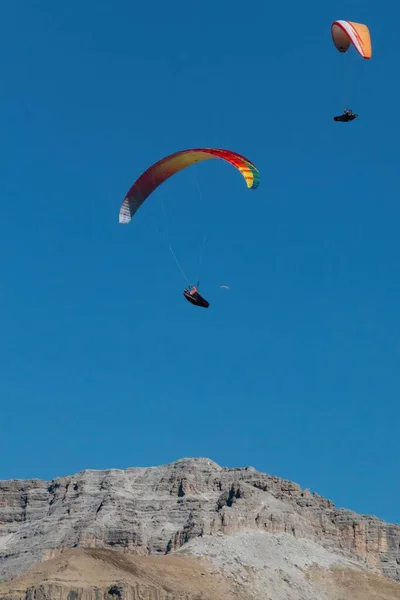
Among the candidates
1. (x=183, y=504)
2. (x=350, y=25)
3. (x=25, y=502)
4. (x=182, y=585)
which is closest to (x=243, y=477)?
(x=183, y=504)

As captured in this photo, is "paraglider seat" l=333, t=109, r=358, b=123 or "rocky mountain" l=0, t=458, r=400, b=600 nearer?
"paraglider seat" l=333, t=109, r=358, b=123

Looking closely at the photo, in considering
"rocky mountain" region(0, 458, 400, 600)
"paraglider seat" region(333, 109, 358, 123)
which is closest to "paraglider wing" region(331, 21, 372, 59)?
"paraglider seat" region(333, 109, 358, 123)

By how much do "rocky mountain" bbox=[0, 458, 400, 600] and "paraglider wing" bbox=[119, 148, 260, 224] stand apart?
125 feet

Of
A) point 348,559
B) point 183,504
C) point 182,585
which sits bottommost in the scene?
point 182,585

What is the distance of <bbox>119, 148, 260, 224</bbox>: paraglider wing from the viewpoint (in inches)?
3487

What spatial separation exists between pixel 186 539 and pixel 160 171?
65.0 metres

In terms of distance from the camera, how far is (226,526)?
14450 centimetres

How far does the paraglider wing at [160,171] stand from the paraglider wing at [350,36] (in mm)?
12942

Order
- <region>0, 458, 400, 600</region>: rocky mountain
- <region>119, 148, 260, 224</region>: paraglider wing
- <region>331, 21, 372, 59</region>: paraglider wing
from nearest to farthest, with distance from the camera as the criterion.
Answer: <region>331, 21, 372, 59</region>: paraglider wing → <region>119, 148, 260, 224</region>: paraglider wing → <region>0, 458, 400, 600</region>: rocky mountain

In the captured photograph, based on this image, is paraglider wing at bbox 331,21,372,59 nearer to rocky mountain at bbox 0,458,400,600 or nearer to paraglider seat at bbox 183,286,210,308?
paraglider seat at bbox 183,286,210,308

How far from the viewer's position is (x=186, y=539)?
483ft

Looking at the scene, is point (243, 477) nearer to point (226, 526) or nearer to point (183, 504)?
point (183, 504)

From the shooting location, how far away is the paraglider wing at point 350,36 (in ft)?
246

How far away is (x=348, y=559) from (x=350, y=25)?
8150 cm
